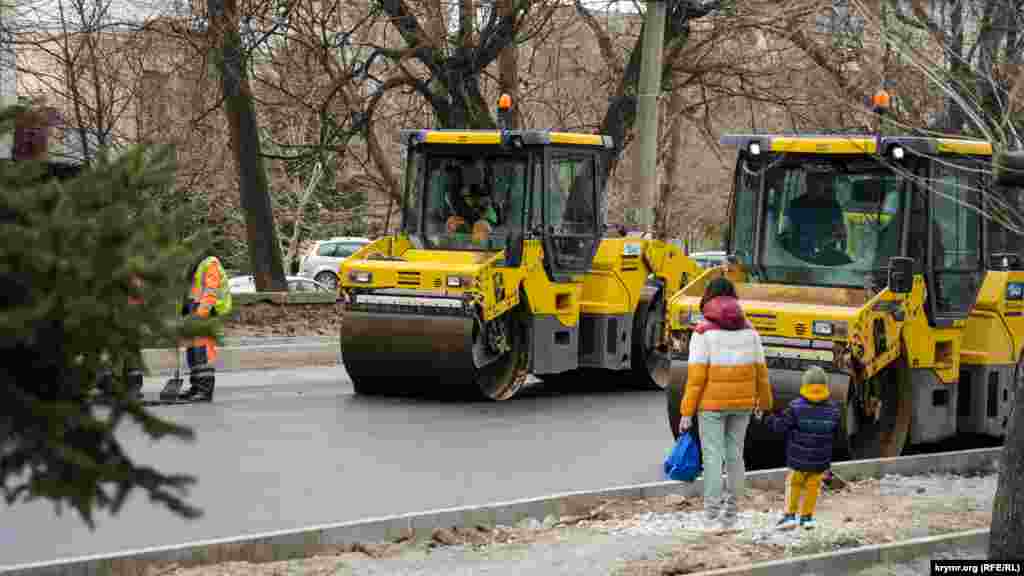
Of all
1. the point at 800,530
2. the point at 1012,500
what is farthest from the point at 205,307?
the point at 1012,500

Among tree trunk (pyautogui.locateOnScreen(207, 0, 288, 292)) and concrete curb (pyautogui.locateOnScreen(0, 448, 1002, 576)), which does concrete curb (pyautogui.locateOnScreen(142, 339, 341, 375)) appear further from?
concrete curb (pyautogui.locateOnScreen(0, 448, 1002, 576))

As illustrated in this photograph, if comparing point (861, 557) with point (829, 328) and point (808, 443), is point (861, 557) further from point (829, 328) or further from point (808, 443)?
point (829, 328)

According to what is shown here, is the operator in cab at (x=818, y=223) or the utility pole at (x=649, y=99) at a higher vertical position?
the utility pole at (x=649, y=99)

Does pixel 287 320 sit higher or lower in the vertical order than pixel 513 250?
lower

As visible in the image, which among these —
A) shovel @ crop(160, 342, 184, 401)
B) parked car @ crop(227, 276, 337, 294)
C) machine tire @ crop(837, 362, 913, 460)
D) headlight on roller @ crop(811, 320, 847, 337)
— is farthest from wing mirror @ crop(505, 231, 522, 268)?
parked car @ crop(227, 276, 337, 294)

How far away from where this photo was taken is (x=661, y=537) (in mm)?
9477

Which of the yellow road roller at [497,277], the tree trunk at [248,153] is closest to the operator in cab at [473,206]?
the yellow road roller at [497,277]

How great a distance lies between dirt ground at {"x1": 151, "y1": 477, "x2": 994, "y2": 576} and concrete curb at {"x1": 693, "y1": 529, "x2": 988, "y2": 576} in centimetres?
27

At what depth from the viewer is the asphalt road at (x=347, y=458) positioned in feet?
32.2

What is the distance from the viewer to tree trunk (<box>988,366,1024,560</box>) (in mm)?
8672

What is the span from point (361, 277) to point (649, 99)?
698cm

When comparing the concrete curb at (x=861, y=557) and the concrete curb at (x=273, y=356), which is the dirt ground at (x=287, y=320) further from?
the concrete curb at (x=861, y=557)

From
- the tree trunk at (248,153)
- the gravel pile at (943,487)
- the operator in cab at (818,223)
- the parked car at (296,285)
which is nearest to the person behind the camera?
the gravel pile at (943,487)

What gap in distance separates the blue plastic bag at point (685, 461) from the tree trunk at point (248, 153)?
12775 mm
